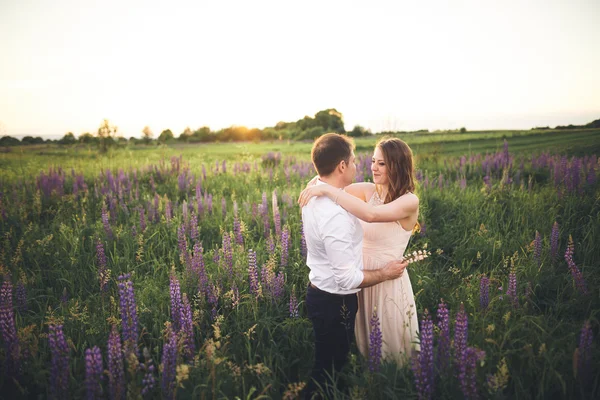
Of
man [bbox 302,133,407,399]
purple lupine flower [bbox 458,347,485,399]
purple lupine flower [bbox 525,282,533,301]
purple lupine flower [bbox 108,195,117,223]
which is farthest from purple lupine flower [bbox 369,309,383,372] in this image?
purple lupine flower [bbox 108,195,117,223]

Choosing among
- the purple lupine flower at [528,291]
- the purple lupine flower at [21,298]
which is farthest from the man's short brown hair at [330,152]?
the purple lupine flower at [21,298]

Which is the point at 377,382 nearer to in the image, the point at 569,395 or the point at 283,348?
the point at 283,348

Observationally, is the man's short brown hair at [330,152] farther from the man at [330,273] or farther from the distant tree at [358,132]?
the distant tree at [358,132]

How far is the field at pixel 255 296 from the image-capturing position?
249 cm

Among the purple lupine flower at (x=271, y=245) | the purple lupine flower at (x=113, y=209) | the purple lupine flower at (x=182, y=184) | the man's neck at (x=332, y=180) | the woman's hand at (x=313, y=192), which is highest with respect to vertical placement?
the man's neck at (x=332, y=180)

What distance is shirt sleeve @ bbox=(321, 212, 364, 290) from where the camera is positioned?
2.55m

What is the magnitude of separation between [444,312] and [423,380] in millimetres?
510

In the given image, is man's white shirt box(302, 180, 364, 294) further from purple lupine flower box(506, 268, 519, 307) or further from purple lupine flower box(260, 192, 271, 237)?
purple lupine flower box(260, 192, 271, 237)

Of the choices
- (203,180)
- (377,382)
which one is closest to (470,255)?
(377,382)

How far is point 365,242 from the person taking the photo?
3449mm

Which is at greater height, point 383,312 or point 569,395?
point 383,312

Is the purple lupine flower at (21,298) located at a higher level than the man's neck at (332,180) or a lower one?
lower

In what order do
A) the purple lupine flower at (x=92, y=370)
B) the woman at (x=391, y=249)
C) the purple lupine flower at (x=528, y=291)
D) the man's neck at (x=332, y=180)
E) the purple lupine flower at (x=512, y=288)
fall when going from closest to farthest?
the purple lupine flower at (x=92, y=370)
the man's neck at (x=332, y=180)
the woman at (x=391, y=249)
the purple lupine flower at (x=512, y=288)
the purple lupine flower at (x=528, y=291)

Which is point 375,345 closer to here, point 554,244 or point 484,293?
point 484,293
